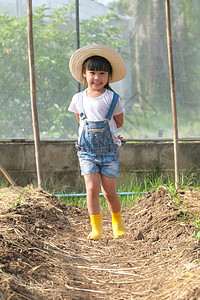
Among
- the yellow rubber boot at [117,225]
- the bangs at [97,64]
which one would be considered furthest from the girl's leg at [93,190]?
the bangs at [97,64]

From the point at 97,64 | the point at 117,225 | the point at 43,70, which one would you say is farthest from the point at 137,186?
the point at 97,64

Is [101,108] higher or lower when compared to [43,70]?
lower

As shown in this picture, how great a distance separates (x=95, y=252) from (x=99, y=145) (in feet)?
2.70

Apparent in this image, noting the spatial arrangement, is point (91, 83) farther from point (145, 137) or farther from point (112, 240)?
point (145, 137)

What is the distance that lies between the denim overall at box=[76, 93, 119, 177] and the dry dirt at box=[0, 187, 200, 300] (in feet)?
1.86

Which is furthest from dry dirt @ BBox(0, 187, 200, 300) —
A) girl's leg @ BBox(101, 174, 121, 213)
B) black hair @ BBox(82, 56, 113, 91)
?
black hair @ BBox(82, 56, 113, 91)

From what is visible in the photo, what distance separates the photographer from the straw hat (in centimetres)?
341

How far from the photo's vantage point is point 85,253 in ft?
9.84

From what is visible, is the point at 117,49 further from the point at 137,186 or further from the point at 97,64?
the point at 97,64

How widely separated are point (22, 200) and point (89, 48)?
58.2 inches

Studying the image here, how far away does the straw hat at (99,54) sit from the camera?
341cm

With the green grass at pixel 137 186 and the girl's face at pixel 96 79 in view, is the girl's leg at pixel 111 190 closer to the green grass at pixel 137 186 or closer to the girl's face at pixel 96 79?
the girl's face at pixel 96 79

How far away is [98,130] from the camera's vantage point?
130 inches

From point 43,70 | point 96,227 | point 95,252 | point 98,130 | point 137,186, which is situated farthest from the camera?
point 43,70
